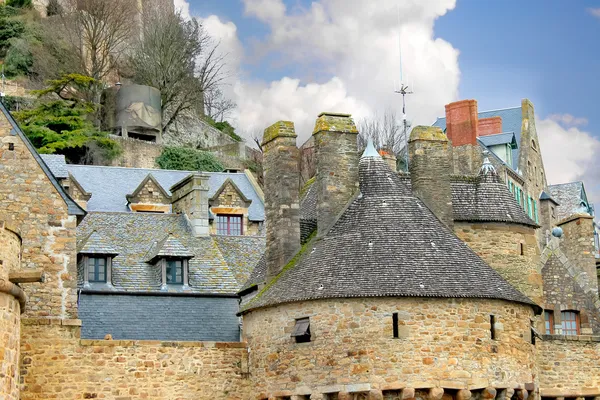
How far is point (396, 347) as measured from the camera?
83.7ft

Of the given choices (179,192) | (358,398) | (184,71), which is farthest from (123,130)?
(358,398)

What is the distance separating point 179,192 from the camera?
4103cm

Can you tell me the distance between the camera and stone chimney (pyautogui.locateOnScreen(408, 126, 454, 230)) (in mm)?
30312

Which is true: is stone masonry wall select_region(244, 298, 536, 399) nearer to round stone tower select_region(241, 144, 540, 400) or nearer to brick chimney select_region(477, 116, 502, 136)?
round stone tower select_region(241, 144, 540, 400)

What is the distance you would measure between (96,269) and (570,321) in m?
13.2

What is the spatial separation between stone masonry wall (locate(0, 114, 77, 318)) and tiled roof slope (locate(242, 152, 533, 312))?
13.0 ft

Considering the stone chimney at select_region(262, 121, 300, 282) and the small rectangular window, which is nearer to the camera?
the small rectangular window

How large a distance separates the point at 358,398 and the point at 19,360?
6571 millimetres

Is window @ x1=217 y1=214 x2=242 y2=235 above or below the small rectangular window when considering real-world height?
above

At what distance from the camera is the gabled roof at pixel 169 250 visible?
3384 centimetres

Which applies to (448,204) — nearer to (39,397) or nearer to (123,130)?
(39,397)

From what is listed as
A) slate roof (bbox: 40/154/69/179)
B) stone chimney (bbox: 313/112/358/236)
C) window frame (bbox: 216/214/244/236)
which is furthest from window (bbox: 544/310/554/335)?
slate roof (bbox: 40/154/69/179)

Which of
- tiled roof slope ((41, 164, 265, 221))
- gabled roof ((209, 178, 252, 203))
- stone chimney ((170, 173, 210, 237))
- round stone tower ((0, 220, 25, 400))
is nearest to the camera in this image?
round stone tower ((0, 220, 25, 400))

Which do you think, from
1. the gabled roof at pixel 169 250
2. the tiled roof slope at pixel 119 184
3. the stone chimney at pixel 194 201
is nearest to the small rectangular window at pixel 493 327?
the gabled roof at pixel 169 250
